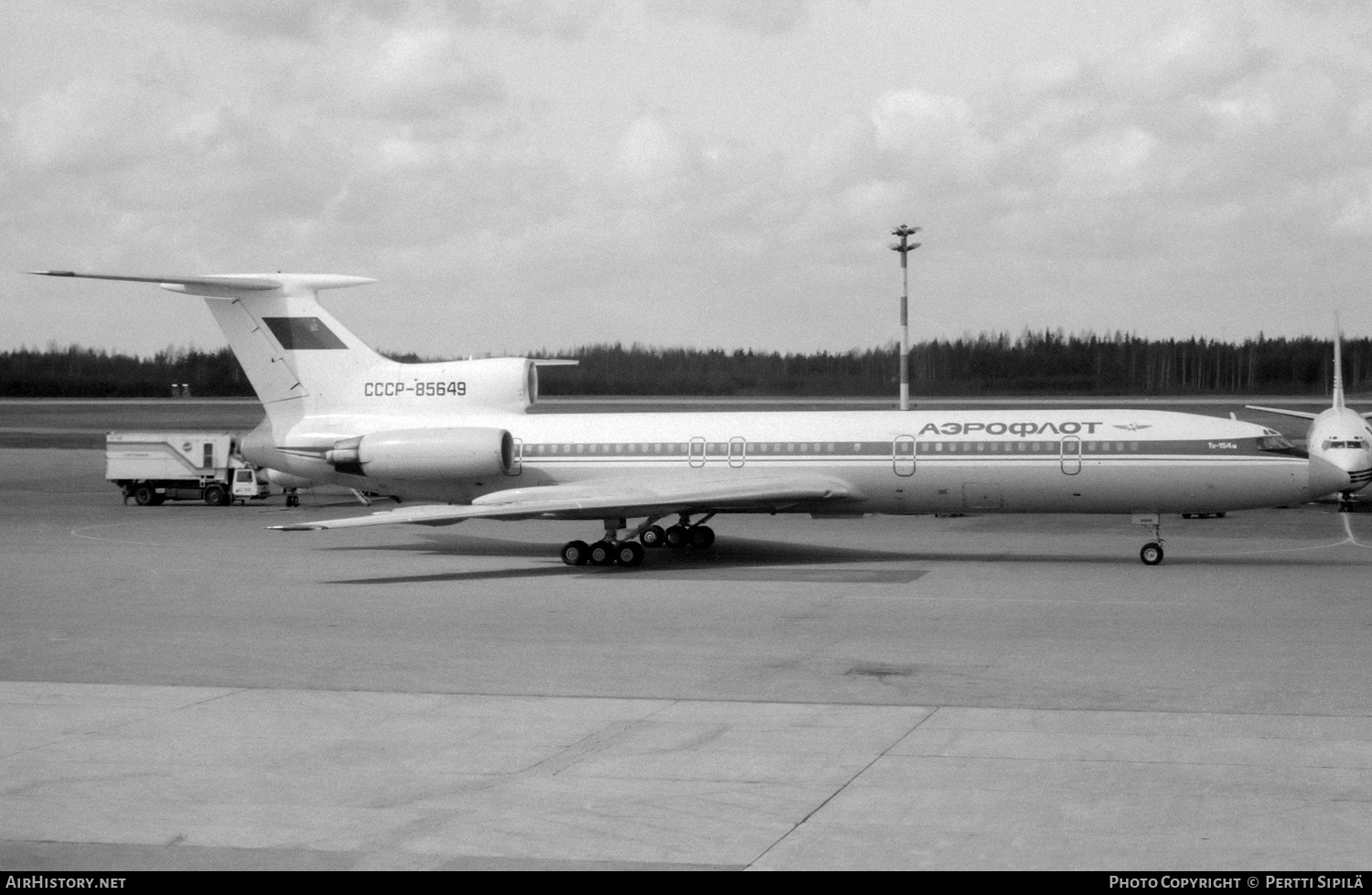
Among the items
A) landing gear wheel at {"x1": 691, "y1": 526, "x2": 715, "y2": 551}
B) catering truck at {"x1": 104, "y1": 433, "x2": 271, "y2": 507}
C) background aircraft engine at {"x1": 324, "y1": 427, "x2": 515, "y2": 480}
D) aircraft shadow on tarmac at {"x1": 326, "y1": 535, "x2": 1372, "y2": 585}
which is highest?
background aircraft engine at {"x1": 324, "y1": 427, "x2": 515, "y2": 480}

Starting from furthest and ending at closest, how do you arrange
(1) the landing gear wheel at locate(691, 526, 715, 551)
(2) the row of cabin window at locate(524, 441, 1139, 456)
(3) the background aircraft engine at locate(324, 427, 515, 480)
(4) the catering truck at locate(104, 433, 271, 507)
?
(4) the catering truck at locate(104, 433, 271, 507)
(1) the landing gear wheel at locate(691, 526, 715, 551)
(3) the background aircraft engine at locate(324, 427, 515, 480)
(2) the row of cabin window at locate(524, 441, 1139, 456)

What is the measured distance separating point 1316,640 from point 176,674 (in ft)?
47.2

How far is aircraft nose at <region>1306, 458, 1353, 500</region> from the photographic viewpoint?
93.7 feet

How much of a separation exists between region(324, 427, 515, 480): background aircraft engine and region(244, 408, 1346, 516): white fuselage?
41 cm

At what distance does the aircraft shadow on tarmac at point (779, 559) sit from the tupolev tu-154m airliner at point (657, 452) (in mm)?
817

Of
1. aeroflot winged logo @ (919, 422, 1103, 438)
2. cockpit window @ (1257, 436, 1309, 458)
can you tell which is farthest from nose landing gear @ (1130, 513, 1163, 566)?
cockpit window @ (1257, 436, 1309, 458)

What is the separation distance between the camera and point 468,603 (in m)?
23.6

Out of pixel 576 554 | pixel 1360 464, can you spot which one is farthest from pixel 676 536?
pixel 1360 464

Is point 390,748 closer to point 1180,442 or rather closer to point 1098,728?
point 1098,728

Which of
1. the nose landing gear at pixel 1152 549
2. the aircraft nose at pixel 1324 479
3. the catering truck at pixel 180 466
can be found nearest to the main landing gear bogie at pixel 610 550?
the nose landing gear at pixel 1152 549

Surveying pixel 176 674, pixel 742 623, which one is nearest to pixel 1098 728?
pixel 742 623

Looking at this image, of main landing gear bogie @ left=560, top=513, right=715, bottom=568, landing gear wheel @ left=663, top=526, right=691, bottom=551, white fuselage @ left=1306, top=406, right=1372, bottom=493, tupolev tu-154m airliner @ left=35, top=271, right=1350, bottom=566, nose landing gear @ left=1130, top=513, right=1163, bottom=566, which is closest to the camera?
nose landing gear @ left=1130, top=513, right=1163, bottom=566

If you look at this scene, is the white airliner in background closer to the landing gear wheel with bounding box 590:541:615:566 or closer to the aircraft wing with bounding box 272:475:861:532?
the aircraft wing with bounding box 272:475:861:532

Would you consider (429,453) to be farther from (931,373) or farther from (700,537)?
(931,373)
